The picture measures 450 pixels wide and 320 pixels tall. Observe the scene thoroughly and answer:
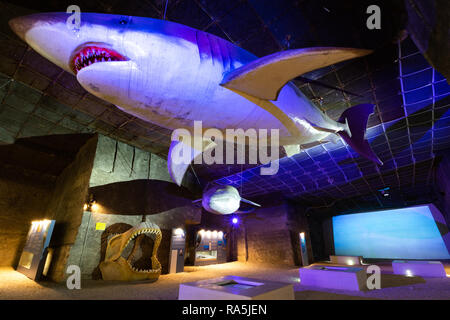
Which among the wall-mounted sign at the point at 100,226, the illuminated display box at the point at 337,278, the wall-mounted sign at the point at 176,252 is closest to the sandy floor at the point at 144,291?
the illuminated display box at the point at 337,278

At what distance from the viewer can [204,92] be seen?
8.63 feet

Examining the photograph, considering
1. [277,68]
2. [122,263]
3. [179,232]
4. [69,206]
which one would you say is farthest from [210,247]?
[277,68]

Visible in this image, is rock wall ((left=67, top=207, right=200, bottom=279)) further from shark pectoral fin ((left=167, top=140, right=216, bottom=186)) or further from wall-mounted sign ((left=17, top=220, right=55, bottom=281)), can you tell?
shark pectoral fin ((left=167, top=140, right=216, bottom=186))

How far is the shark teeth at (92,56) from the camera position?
2287 mm

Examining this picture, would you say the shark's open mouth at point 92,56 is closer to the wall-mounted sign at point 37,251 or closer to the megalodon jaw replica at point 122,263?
the megalodon jaw replica at point 122,263

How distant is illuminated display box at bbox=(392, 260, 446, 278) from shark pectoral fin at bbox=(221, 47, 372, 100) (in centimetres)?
1018

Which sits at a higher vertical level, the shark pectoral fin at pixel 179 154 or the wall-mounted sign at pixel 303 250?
the shark pectoral fin at pixel 179 154

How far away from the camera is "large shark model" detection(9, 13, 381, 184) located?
7.31 ft

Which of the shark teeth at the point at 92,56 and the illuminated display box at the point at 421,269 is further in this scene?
the illuminated display box at the point at 421,269

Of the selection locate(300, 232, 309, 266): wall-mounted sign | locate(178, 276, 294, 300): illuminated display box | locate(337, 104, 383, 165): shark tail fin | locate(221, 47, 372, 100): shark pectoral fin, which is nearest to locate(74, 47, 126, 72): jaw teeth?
locate(221, 47, 372, 100): shark pectoral fin

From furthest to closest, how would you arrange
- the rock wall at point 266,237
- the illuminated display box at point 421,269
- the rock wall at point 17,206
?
1. the rock wall at point 266,237
2. the rock wall at point 17,206
3. the illuminated display box at point 421,269

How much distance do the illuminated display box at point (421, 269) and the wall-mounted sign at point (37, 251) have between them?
1374cm

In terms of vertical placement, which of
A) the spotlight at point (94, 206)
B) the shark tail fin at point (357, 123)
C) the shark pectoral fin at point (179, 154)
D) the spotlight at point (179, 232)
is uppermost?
the shark tail fin at point (357, 123)
